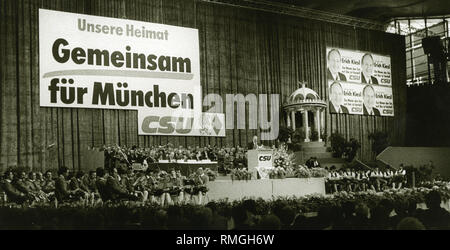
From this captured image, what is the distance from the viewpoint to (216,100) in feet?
57.3

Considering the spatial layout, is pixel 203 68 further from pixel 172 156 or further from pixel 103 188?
pixel 103 188

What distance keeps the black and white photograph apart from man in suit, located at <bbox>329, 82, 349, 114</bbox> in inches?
1.8

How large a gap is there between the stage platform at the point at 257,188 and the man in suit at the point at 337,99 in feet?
32.3

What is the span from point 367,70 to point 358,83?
94 centimetres

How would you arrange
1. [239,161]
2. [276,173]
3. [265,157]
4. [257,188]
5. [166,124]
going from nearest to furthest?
1. [257,188]
2. [276,173]
3. [265,157]
4. [239,161]
5. [166,124]

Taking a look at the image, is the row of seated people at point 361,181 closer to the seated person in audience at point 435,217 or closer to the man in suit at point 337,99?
the man in suit at point 337,99

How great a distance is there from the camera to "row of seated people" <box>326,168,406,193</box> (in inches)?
478

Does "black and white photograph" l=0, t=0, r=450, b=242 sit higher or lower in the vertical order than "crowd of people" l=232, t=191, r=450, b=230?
higher

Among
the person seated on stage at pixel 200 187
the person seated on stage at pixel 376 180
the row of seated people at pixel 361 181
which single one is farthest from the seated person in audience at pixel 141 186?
the person seated on stage at pixel 376 180

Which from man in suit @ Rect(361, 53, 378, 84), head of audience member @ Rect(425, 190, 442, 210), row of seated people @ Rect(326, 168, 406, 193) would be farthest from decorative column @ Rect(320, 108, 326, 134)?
head of audience member @ Rect(425, 190, 442, 210)

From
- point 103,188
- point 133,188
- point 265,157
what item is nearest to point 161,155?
point 265,157

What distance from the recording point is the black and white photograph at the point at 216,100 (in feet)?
34.7

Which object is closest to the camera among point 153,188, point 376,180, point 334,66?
point 153,188

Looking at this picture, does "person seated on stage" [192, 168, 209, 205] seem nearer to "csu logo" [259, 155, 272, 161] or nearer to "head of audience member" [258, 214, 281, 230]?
"csu logo" [259, 155, 272, 161]
